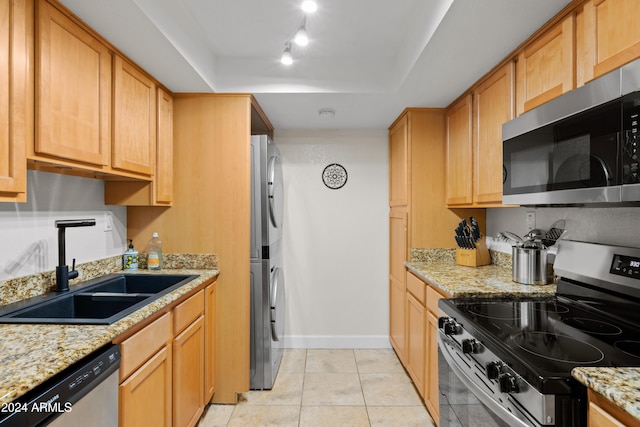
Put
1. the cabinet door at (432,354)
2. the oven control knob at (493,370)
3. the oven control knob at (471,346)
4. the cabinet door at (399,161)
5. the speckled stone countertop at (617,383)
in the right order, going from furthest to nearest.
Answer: the cabinet door at (399,161) < the cabinet door at (432,354) < the oven control knob at (471,346) < the oven control knob at (493,370) < the speckled stone countertop at (617,383)

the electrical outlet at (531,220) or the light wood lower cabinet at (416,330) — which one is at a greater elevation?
the electrical outlet at (531,220)

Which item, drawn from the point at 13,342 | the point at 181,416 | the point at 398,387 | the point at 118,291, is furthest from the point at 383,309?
the point at 13,342

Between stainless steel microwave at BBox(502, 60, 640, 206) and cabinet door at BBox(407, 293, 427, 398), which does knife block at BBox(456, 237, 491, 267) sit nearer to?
cabinet door at BBox(407, 293, 427, 398)

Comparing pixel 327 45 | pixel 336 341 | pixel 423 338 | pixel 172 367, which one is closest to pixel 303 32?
pixel 327 45

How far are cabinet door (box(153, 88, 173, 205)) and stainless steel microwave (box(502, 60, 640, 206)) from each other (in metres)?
2.11

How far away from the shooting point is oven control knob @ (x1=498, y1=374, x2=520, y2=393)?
1001 millimetres

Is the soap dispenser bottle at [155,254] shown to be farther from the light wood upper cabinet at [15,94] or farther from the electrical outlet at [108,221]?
the light wood upper cabinet at [15,94]

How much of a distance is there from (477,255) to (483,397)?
1.39 meters

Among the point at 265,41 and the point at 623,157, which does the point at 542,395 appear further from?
the point at 265,41

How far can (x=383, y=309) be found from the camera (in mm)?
3330

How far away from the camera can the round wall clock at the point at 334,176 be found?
3.32 metres

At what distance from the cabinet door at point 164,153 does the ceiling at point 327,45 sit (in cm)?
13

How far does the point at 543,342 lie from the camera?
3.79ft

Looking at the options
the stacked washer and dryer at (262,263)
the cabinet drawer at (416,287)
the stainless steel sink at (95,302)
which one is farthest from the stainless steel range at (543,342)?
the stainless steel sink at (95,302)
